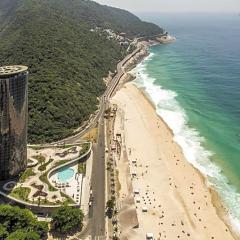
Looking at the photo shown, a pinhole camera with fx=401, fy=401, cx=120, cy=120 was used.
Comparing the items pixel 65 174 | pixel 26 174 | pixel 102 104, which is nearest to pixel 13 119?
pixel 26 174

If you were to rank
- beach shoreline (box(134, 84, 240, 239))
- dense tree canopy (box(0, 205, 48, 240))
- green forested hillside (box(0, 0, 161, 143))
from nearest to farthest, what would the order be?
1. dense tree canopy (box(0, 205, 48, 240))
2. beach shoreline (box(134, 84, 240, 239))
3. green forested hillside (box(0, 0, 161, 143))

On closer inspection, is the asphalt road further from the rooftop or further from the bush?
the rooftop

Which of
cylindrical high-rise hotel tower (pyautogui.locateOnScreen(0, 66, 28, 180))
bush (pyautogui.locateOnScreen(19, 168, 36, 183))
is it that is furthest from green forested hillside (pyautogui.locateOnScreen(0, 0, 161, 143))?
cylindrical high-rise hotel tower (pyautogui.locateOnScreen(0, 66, 28, 180))

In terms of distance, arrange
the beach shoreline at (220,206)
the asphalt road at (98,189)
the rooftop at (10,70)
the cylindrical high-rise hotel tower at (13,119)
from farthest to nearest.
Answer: the beach shoreline at (220,206) < the cylindrical high-rise hotel tower at (13,119) < the asphalt road at (98,189) < the rooftop at (10,70)

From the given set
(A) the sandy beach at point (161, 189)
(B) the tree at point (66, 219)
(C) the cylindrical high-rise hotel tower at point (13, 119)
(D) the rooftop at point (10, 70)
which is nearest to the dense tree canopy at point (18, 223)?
(B) the tree at point (66, 219)

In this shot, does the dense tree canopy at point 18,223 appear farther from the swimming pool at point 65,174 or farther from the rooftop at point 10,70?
the rooftop at point 10,70
